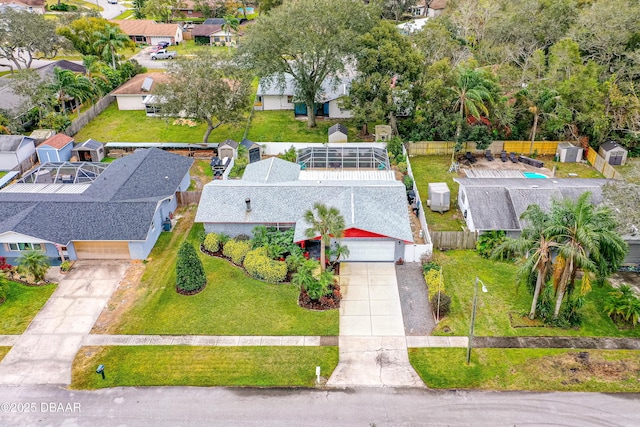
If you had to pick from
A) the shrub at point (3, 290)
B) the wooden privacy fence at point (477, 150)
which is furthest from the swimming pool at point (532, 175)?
the shrub at point (3, 290)

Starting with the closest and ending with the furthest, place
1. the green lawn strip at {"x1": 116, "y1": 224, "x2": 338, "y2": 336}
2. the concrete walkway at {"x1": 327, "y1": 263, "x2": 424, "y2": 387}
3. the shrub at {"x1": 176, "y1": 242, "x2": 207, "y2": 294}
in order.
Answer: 1. the concrete walkway at {"x1": 327, "y1": 263, "x2": 424, "y2": 387}
2. the green lawn strip at {"x1": 116, "y1": 224, "x2": 338, "y2": 336}
3. the shrub at {"x1": 176, "y1": 242, "x2": 207, "y2": 294}

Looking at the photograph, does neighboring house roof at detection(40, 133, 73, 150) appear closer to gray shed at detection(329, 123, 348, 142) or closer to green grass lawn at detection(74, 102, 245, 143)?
green grass lawn at detection(74, 102, 245, 143)

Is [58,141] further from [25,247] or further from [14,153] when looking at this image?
[25,247]

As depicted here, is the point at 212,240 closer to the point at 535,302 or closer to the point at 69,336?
the point at 69,336

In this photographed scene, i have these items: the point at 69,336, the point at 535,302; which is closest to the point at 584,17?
the point at 535,302

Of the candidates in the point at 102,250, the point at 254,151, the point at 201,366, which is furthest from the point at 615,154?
the point at 102,250

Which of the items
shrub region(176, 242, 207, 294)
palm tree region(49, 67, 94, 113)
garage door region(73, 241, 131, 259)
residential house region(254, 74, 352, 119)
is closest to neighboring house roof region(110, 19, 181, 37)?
palm tree region(49, 67, 94, 113)

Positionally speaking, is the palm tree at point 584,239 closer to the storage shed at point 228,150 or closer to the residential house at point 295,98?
the storage shed at point 228,150
